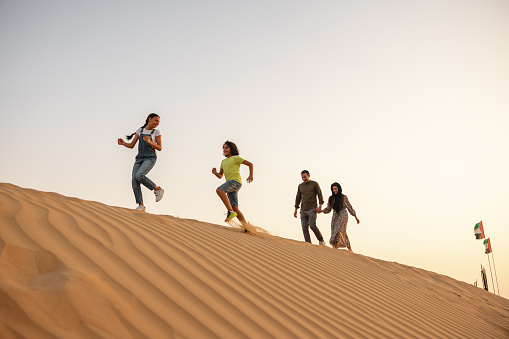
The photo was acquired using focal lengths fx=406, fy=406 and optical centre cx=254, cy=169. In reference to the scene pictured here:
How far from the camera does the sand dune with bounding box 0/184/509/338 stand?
1.52 metres

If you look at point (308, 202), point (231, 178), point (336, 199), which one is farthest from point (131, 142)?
point (336, 199)

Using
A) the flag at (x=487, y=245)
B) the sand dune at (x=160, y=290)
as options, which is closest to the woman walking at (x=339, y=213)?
the sand dune at (x=160, y=290)

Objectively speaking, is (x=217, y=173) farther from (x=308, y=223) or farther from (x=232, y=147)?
(x=308, y=223)

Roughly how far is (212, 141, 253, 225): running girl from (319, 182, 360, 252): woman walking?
11.0ft

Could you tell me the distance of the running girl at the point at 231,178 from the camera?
6.23 m

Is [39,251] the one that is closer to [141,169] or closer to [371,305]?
[371,305]

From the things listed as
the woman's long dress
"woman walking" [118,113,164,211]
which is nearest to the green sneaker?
"woman walking" [118,113,164,211]

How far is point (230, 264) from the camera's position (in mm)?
2885

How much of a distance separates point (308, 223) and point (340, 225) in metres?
0.80

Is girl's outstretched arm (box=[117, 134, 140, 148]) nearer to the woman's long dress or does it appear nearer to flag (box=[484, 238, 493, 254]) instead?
the woman's long dress

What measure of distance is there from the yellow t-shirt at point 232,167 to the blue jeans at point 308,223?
9.50 feet

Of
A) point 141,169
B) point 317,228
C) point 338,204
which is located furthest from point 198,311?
point 338,204

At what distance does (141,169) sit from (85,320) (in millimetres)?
5077

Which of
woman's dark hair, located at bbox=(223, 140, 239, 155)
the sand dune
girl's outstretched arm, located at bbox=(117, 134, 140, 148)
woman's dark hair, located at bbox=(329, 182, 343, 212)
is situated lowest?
the sand dune
